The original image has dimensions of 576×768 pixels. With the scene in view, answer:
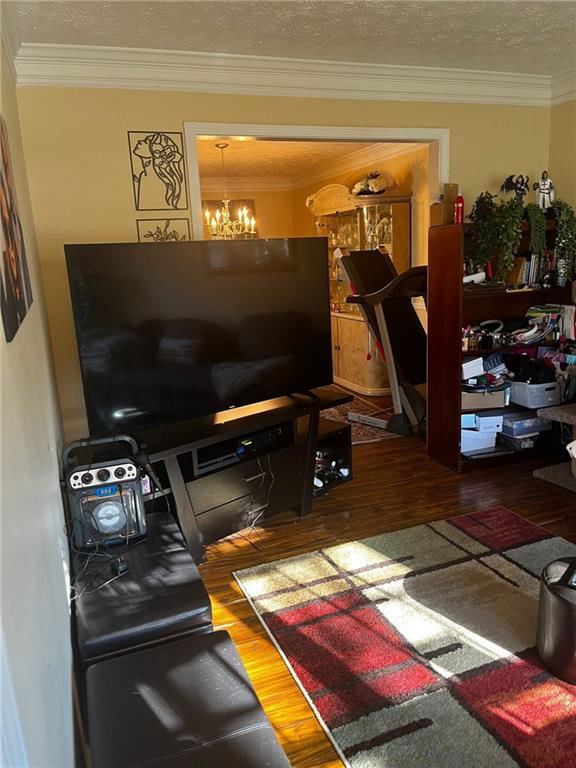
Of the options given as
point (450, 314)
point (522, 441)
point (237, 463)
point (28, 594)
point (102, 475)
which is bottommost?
point (522, 441)

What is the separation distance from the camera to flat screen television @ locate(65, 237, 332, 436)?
2.50m

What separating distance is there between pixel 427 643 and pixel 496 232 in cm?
257

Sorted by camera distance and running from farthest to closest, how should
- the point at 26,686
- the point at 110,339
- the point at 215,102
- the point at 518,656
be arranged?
1. the point at 215,102
2. the point at 110,339
3. the point at 518,656
4. the point at 26,686

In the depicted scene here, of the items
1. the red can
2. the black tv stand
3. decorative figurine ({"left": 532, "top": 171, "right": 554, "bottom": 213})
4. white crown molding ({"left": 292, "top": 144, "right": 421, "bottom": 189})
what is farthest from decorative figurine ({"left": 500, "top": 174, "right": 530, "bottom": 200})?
the black tv stand

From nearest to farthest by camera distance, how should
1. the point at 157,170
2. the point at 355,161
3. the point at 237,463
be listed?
the point at 237,463, the point at 157,170, the point at 355,161

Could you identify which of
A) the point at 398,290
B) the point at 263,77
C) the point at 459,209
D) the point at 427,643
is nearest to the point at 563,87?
the point at 459,209

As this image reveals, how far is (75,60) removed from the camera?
279 cm

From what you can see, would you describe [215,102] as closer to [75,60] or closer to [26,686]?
[75,60]

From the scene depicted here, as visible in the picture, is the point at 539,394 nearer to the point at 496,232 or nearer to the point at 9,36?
the point at 496,232

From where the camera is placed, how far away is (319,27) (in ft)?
8.71

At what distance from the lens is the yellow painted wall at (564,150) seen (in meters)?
3.84

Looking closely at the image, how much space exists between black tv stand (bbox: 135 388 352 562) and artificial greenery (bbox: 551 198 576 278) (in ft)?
6.16

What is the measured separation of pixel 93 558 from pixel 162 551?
0.27m

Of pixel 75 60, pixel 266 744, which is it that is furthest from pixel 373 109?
pixel 266 744
